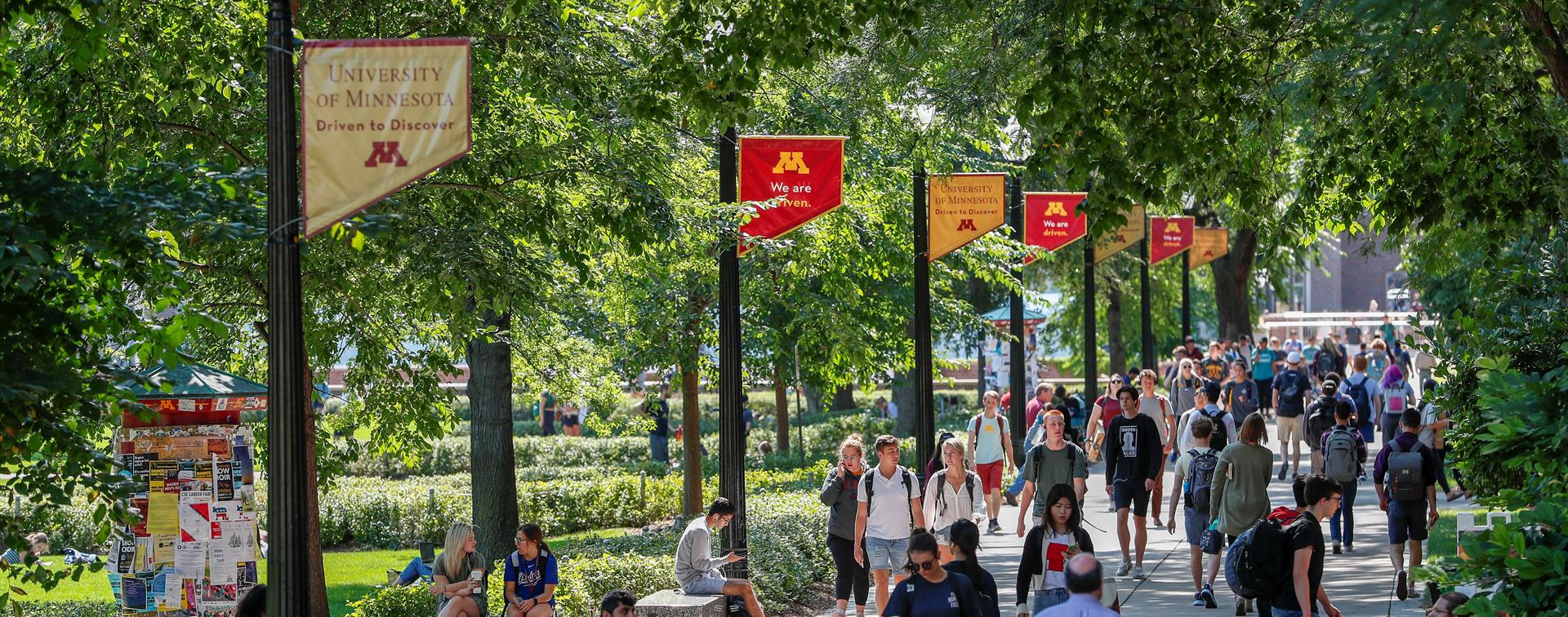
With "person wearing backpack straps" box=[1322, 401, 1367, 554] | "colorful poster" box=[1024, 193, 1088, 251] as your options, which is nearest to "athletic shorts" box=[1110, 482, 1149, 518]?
"person wearing backpack straps" box=[1322, 401, 1367, 554]

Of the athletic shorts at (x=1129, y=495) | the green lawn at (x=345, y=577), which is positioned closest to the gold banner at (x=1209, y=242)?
the green lawn at (x=345, y=577)

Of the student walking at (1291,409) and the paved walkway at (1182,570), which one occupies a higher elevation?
the student walking at (1291,409)

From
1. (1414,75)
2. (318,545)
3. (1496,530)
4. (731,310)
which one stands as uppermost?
(1414,75)

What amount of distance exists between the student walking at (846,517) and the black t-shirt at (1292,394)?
976 cm

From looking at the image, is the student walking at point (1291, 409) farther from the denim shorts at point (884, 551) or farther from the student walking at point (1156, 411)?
the denim shorts at point (884, 551)

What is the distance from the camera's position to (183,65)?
10.7 m

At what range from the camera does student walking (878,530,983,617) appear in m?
7.94

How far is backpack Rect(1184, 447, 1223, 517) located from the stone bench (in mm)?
4142

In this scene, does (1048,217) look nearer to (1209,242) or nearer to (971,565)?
(971,565)

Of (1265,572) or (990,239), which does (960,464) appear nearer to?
(1265,572)

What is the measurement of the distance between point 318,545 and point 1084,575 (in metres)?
8.16

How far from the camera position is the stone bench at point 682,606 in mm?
10930

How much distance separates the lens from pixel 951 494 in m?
12.0

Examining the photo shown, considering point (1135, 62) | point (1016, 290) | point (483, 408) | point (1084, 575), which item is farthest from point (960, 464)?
point (1016, 290)
